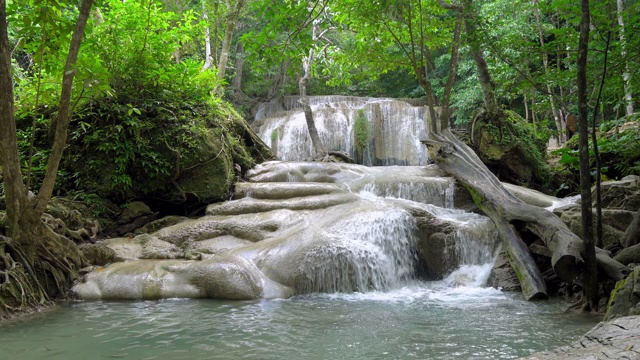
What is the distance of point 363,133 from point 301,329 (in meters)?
13.0

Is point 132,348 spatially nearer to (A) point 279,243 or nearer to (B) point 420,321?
(B) point 420,321

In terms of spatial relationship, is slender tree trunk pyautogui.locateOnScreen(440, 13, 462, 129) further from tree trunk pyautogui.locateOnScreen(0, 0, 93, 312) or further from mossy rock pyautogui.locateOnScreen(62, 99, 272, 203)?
tree trunk pyautogui.locateOnScreen(0, 0, 93, 312)

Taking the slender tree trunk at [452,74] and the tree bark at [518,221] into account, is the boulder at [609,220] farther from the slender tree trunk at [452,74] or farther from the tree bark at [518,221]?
the slender tree trunk at [452,74]

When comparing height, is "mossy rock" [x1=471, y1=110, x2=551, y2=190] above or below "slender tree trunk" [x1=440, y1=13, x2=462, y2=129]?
below

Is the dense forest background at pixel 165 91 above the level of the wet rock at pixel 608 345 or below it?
above

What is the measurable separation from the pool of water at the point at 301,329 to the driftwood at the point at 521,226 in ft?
1.37

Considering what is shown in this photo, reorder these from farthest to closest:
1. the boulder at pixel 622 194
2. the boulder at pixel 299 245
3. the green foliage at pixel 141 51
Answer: the green foliage at pixel 141 51 → the boulder at pixel 622 194 → the boulder at pixel 299 245

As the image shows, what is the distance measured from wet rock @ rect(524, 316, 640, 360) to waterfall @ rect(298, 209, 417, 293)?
4340 mm

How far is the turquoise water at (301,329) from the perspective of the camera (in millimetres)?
4152

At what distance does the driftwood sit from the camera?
5462mm

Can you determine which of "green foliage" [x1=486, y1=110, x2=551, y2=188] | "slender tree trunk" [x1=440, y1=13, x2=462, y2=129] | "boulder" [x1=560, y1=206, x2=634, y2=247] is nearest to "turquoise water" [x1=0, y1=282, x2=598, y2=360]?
"boulder" [x1=560, y1=206, x2=634, y2=247]

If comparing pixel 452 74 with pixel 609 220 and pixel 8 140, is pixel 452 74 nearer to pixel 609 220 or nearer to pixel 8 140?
pixel 609 220

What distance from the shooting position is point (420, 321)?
524cm

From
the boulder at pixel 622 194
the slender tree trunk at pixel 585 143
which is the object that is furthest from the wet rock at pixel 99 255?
the boulder at pixel 622 194
